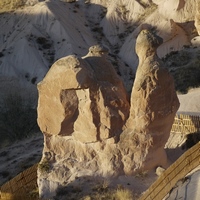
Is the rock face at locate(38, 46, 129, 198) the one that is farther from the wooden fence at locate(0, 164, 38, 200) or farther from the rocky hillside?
the rocky hillside

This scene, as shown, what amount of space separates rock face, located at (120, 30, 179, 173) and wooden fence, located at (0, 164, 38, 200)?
9.40 ft

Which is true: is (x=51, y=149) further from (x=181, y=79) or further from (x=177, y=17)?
(x=177, y=17)

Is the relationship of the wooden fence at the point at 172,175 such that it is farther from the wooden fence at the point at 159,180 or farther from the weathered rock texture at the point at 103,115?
the weathered rock texture at the point at 103,115

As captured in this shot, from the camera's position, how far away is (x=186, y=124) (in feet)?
49.8

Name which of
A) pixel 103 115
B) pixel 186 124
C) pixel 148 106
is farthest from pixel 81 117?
pixel 186 124

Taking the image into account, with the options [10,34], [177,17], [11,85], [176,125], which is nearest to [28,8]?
[10,34]

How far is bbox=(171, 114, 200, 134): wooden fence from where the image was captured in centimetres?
1481

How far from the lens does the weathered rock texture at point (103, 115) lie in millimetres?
10891

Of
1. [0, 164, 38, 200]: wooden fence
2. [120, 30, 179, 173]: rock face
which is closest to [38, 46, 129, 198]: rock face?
[120, 30, 179, 173]: rock face

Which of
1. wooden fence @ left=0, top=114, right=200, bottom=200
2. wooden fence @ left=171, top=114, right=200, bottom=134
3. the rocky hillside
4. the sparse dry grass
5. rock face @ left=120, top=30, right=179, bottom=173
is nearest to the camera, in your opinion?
wooden fence @ left=0, top=114, right=200, bottom=200

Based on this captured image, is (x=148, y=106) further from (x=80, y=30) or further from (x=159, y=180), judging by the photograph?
(x=80, y=30)

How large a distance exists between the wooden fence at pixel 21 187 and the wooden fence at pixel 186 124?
5111mm

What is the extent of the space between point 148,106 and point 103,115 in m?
1.12

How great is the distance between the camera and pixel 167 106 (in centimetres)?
1107
